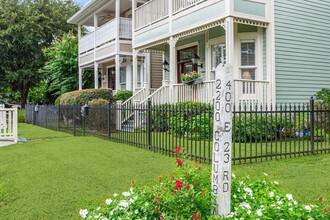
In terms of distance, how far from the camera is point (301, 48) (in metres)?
12.6

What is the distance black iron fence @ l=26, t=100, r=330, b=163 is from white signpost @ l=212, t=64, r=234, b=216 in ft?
11.1

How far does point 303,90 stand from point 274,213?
10805 mm

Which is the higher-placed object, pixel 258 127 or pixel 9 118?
pixel 9 118

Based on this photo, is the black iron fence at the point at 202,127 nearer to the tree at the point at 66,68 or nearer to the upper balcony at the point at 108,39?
the upper balcony at the point at 108,39

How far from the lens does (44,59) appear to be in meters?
32.2

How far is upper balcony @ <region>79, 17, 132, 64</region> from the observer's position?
18.2 meters

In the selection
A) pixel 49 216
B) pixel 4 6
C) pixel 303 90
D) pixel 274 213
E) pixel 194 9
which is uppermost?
pixel 4 6

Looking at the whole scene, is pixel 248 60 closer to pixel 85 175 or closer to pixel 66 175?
pixel 85 175

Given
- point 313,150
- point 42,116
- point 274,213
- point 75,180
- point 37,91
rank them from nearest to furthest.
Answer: point 274,213 < point 75,180 < point 313,150 < point 42,116 < point 37,91

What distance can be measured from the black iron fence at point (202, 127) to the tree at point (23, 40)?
17189 mm

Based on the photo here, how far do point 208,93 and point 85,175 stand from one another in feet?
22.5

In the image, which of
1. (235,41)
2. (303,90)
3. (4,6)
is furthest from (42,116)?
(4,6)

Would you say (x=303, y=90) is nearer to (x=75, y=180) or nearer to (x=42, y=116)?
(x=75, y=180)

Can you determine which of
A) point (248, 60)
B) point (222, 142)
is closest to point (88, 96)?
point (248, 60)
